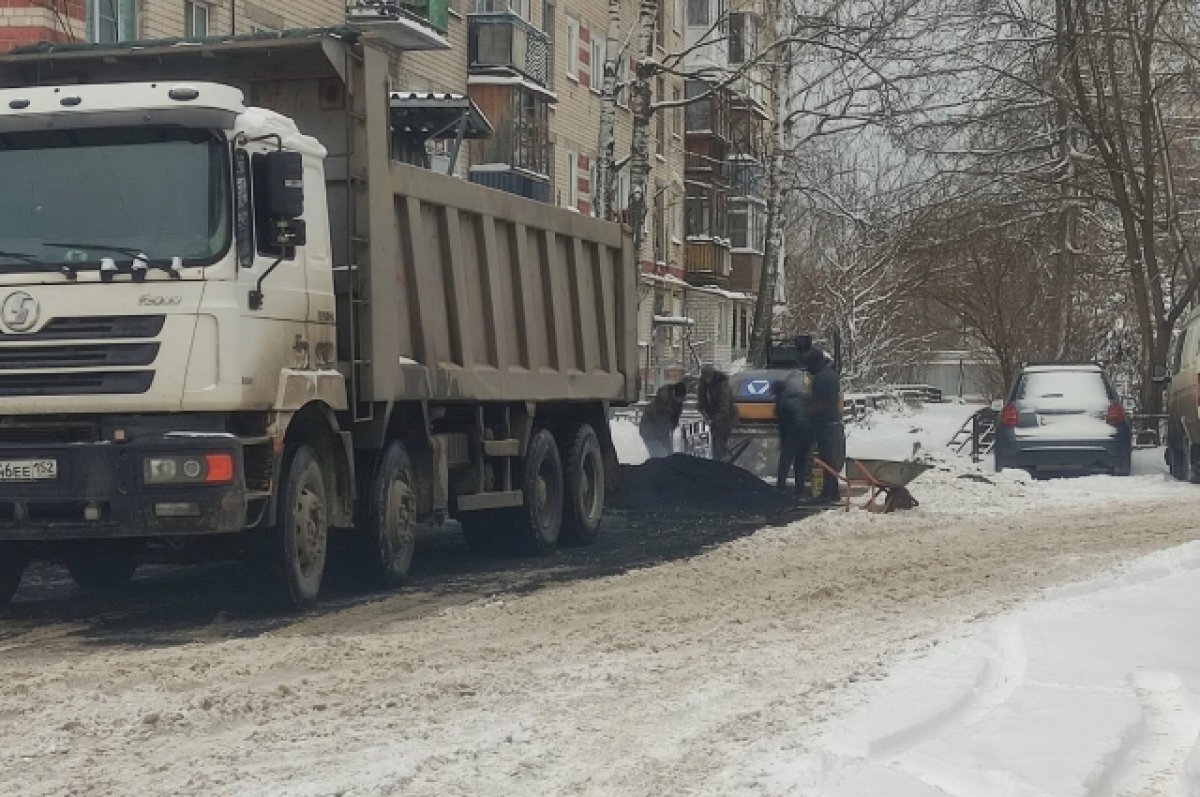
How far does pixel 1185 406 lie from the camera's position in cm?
2578

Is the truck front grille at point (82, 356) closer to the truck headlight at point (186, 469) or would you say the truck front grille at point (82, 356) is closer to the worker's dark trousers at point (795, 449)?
the truck headlight at point (186, 469)

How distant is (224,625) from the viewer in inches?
460

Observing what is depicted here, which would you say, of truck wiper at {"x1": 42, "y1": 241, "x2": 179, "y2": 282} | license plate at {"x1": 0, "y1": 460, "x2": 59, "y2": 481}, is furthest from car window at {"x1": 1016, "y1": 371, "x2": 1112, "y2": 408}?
license plate at {"x1": 0, "y1": 460, "x2": 59, "y2": 481}

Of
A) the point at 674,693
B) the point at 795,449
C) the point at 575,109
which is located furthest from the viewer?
the point at 575,109

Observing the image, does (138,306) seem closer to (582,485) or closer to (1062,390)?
(582,485)

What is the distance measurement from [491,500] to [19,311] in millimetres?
4990

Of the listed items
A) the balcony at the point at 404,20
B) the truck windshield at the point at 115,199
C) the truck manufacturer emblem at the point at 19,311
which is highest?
the balcony at the point at 404,20

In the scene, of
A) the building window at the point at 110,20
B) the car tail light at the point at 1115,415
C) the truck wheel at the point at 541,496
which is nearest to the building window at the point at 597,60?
the car tail light at the point at 1115,415

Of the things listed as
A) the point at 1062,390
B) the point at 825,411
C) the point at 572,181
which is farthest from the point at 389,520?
the point at 572,181

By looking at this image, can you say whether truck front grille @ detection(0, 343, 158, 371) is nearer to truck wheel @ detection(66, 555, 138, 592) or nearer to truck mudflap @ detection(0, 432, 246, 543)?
truck mudflap @ detection(0, 432, 246, 543)

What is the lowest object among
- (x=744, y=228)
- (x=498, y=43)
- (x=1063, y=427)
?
(x=1063, y=427)

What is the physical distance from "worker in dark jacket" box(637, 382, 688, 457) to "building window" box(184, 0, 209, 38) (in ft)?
23.7

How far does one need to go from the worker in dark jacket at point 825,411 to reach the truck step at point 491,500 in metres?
6.89

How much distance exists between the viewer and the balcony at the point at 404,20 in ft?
102
